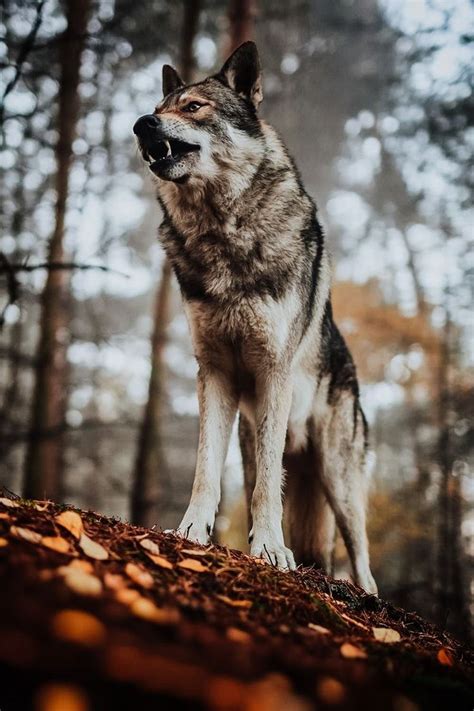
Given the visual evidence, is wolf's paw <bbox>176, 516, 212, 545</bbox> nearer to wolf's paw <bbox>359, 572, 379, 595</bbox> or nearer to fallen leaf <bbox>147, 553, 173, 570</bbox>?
fallen leaf <bbox>147, 553, 173, 570</bbox>

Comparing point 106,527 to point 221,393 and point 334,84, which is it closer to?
point 221,393

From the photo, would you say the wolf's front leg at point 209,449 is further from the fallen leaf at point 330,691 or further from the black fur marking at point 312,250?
the fallen leaf at point 330,691

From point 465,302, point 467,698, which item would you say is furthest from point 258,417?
point 465,302

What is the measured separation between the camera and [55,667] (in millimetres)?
979

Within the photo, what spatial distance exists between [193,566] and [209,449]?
1.24 metres

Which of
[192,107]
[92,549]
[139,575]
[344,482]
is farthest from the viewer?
[344,482]

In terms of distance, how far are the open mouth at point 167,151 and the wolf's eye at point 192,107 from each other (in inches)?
11.8

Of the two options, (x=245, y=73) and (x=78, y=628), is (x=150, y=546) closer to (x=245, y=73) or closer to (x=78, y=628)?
(x=78, y=628)

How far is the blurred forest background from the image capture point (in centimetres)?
751

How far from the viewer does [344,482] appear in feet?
13.6

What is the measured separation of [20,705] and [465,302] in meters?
11.4

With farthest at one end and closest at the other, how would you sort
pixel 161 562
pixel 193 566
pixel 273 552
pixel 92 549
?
pixel 273 552, pixel 193 566, pixel 161 562, pixel 92 549

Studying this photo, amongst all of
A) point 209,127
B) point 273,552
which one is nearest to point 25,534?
point 273,552

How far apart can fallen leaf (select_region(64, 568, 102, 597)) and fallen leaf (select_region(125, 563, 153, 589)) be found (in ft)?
0.67
